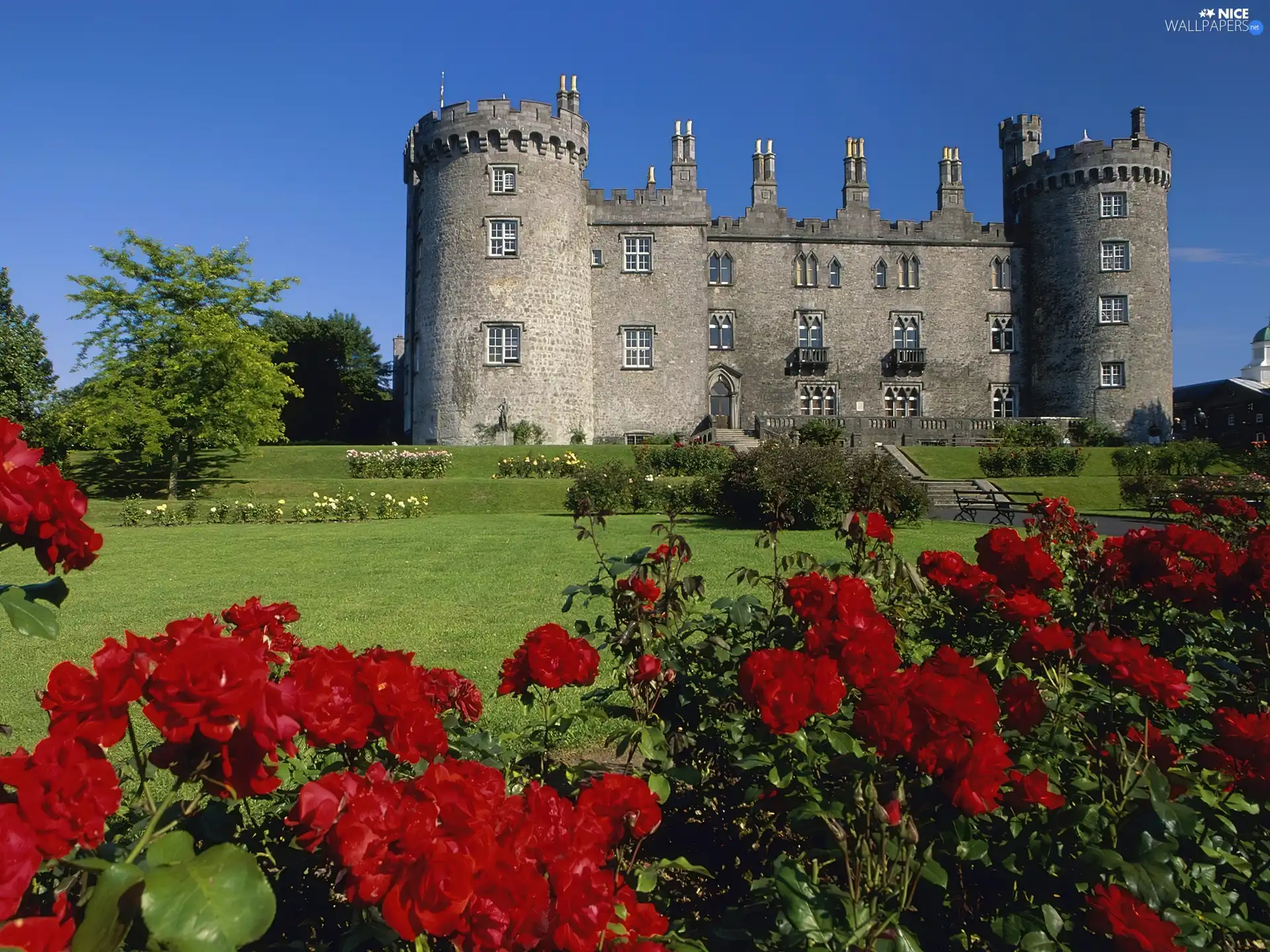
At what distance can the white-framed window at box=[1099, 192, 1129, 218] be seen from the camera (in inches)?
1478

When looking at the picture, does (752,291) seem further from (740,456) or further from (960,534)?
(960,534)

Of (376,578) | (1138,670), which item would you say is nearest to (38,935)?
(1138,670)

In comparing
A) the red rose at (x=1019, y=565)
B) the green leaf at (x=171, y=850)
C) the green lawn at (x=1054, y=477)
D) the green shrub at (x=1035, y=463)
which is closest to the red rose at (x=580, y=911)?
the green leaf at (x=171, y=850)

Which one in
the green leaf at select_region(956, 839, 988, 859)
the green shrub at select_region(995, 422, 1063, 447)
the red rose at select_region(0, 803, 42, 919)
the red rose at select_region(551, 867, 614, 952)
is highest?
the green shrub at select_region(995, 422, 1063, 447)

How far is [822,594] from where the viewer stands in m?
2.89

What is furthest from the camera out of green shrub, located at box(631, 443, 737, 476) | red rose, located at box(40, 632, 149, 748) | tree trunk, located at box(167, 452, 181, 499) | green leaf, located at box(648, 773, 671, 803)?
green shrub, located at box(631, 443, 737, 476)

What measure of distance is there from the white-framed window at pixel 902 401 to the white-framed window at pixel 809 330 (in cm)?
412

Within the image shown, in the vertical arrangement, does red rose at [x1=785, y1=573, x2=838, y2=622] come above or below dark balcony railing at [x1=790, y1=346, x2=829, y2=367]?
below

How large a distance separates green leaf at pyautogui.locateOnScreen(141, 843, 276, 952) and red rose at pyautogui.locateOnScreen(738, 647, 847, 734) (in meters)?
1.35

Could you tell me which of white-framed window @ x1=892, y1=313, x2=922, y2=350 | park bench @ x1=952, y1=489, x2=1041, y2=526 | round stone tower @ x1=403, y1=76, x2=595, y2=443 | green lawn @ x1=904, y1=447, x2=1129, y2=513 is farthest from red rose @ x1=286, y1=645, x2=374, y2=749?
white-framed window @ x1=892, y1=313, x2=922, y2=350

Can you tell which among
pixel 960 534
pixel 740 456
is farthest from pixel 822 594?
pixel 740 456

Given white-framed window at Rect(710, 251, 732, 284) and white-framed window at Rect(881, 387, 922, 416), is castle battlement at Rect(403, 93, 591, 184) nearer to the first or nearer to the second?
white-framed window at Rect(710, 251, 732, 284)

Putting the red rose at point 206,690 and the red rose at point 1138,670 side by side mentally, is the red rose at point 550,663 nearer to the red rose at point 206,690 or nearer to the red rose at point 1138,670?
the red rose at point 206,690

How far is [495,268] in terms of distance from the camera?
33750mm
